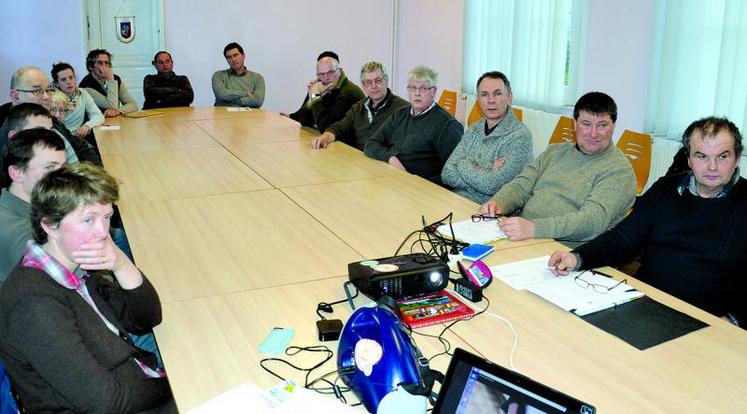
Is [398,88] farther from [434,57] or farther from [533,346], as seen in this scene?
[533,346]

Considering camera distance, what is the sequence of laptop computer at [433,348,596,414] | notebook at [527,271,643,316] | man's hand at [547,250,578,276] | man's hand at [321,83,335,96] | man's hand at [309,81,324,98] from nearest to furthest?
laptop computer at [433,348,596,414], notebook at [527,271,643,316], man's hand at [547,250,578,276], man's hand at [321,83,335,96], man's hand at [309,81,324,98]

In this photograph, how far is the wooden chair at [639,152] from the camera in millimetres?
4273

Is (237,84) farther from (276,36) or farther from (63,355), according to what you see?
(63,355)

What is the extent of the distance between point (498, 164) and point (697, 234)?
1.32m

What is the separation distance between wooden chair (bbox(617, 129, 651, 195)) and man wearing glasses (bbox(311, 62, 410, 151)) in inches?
59.7

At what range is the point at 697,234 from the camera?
2361 millimetres

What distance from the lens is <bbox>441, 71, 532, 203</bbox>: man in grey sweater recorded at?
3.53 meters

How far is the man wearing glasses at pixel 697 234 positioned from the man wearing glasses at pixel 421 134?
1.79 meters

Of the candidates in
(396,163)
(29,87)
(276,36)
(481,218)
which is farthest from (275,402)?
(276,36)

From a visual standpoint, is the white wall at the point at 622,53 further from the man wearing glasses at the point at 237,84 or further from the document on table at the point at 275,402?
the document on table at the point at 275,402

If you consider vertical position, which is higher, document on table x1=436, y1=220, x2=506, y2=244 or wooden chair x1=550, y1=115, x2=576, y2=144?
wooden chair x1=550, y1=115, x2=576, y2=144

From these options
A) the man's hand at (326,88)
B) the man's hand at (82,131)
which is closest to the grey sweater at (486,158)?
the man's hand at (326,88)

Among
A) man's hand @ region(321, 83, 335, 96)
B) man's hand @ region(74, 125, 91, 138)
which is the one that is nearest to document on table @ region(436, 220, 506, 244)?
man's hand @ region(321, 83, 335, 96)

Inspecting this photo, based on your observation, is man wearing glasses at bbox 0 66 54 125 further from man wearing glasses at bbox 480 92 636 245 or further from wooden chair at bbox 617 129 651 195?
wooden chair at bbox 617 129 651 195
